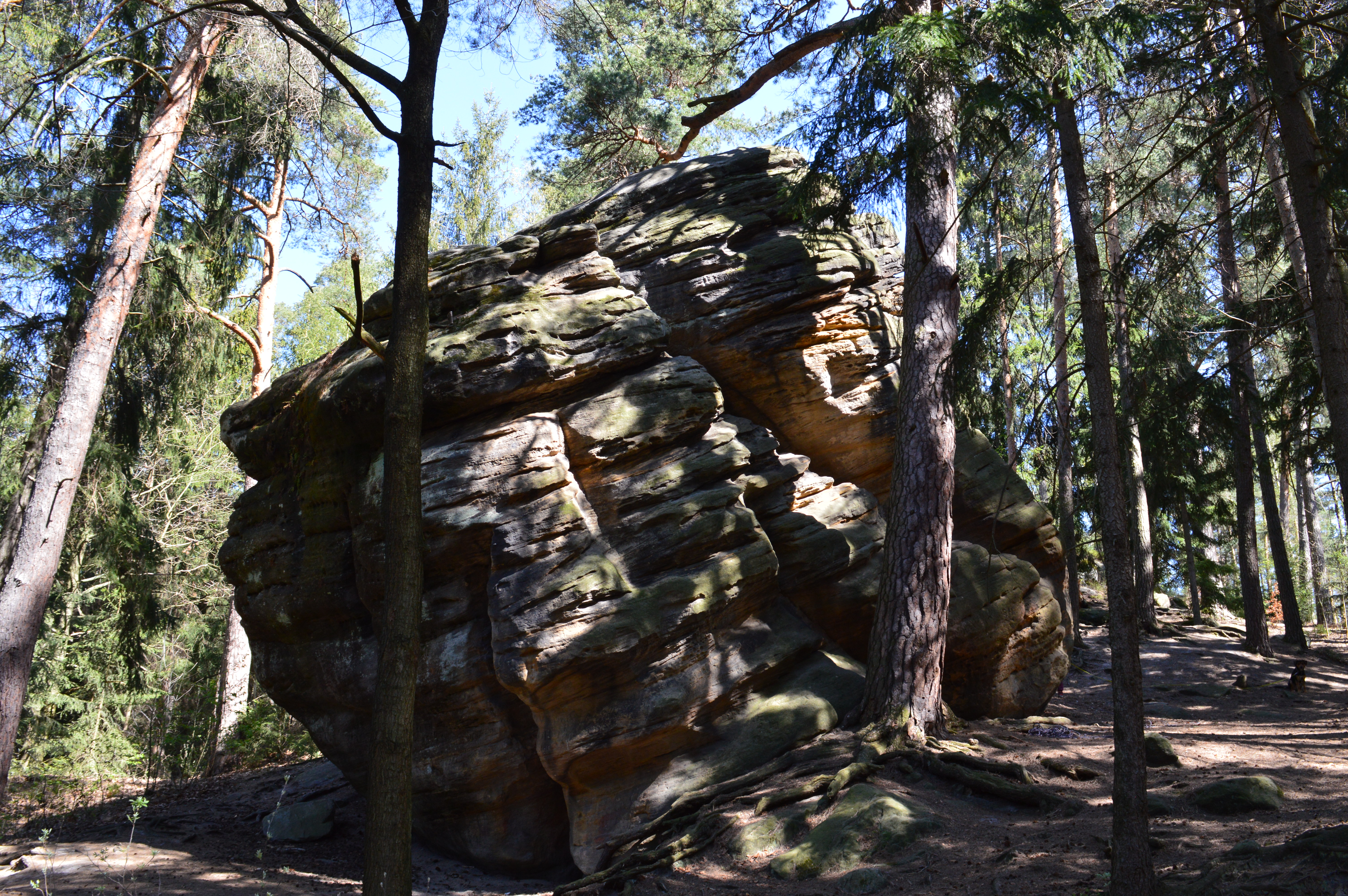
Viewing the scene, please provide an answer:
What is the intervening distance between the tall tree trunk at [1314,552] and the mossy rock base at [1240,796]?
849 inches

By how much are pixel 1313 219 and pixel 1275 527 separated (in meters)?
11.8

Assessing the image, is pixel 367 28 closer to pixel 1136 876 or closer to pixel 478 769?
pixel 478 769

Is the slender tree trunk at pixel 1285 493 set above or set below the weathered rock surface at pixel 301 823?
above

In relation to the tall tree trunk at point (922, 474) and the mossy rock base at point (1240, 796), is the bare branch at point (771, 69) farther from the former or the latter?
the mossy rock base at point (1240, 796)

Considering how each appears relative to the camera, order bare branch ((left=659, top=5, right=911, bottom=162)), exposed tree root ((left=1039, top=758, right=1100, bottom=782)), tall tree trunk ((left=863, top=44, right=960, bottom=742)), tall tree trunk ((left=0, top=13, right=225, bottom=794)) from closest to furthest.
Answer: exposed tree root ((left=1039, top=758, right=1100, bottom=782)) → tall tree trunk ((left=863, top=44, right=960, bottom=742)) → tall tree trunk ((left=0, top=13, right=225, bottom=794)) → bare branch ((left=659, top=5, right=911, bottom=162))

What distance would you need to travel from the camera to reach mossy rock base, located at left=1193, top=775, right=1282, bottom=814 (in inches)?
247

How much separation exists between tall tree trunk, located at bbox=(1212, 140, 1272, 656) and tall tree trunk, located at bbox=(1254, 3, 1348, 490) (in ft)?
26.5

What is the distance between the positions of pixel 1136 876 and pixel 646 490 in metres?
5.37

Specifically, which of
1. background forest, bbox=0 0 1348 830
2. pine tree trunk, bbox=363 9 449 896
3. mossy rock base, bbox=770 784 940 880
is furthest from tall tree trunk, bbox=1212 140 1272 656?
pine tree trunk, bbox=363 9 449 896

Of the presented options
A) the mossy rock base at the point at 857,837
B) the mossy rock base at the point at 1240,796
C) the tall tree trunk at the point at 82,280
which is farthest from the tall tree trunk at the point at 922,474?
the tall tree trunk at the point at 82,280

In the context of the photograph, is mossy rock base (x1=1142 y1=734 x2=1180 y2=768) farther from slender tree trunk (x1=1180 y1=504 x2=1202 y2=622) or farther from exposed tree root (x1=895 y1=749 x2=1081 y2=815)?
slender tree trunk (x1=1180 y1=504 x2=1202 y2=622)

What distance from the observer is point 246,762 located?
13953 mm

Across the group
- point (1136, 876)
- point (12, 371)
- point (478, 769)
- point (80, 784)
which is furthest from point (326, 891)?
point (12, 371)

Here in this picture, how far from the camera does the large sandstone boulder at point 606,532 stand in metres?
8.05
